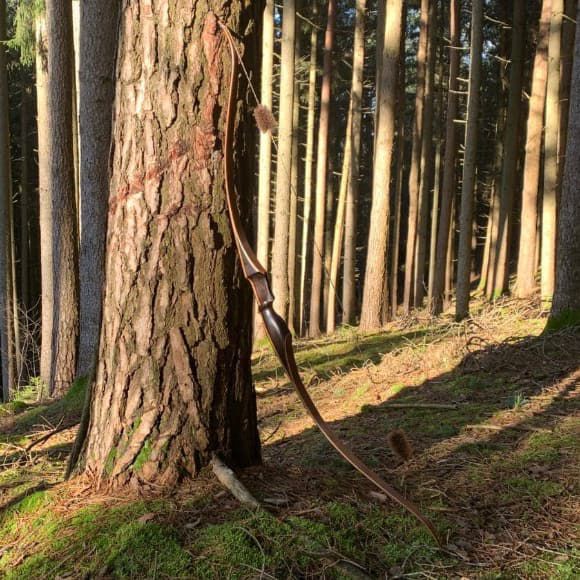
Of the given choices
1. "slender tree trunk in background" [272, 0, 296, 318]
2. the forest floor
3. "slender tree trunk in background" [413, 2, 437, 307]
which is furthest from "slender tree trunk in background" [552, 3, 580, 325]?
"slender tree trunk in background" [413, 2, 437, 307]

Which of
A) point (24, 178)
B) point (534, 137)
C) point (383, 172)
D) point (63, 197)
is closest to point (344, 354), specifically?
point (383, 172)

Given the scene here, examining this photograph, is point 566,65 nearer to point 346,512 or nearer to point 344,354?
point 344,354

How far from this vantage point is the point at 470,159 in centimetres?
1048

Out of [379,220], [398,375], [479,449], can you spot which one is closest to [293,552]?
[479,449]

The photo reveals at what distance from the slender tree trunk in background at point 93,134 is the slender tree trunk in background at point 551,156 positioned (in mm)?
7566

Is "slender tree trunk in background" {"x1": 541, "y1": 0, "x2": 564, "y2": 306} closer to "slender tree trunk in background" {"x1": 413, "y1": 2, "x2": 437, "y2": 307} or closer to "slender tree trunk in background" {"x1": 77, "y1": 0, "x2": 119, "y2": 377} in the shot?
"slender tree trunk in background" {"x1": 413, "y1": 2, "x2": 437, "y2": 307}

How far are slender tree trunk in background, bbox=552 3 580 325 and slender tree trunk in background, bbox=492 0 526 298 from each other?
7347 millimetres

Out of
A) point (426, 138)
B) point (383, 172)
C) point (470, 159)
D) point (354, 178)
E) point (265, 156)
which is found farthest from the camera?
point (426, 138)

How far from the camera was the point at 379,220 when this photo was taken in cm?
1133

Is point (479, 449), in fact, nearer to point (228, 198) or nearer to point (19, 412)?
point (228, 198)

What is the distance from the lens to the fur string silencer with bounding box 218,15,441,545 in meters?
2.15

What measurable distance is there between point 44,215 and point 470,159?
8.44 meters

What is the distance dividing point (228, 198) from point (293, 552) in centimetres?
141

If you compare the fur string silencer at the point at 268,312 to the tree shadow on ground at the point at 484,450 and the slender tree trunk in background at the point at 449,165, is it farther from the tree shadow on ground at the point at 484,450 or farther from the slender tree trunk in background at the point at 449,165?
the slender tree trunk in background at the point at 449,165
